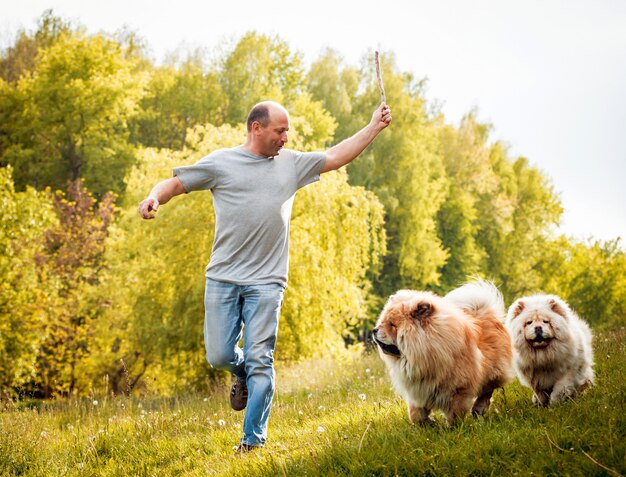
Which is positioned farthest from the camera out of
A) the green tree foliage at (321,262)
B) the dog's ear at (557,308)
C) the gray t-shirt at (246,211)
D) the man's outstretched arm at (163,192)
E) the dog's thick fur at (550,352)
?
the green tree foliage at (321,262)

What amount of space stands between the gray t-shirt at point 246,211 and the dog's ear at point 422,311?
1.04m

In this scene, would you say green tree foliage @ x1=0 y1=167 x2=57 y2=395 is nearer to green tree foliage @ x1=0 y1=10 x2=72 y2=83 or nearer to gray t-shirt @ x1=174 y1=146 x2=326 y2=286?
green tree foliage @ x1=0 y1=10 x2=72 y2=83

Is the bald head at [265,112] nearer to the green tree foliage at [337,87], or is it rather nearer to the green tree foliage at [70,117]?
the green tree foliage at [70,117]

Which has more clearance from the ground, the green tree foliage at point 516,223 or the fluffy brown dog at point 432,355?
the green tree foliage at point 516,223

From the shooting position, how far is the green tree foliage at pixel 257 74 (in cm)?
3100

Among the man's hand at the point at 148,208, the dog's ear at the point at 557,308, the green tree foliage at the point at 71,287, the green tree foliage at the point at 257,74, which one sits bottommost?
the green tree foliage at the point at 71,287

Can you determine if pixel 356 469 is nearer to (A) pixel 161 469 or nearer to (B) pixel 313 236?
(A) pixel 161 469

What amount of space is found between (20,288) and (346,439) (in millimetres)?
18250

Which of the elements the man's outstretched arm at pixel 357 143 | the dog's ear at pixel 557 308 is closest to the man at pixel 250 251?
the man's outstretched arm at pixel 357 143

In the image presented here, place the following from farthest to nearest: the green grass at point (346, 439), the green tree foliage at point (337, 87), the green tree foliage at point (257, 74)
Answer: the green tree foliage at point (337, 87), the green tree foliage at point (257, 74), the green grass at point (346, 439)

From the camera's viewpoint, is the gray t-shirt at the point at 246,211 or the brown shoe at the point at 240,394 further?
the brown shoe at the point at 240,394

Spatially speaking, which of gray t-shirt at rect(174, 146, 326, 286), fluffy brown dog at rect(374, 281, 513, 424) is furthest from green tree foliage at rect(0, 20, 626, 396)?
fluffy brown dog at rect(374, 281, 513, 424)

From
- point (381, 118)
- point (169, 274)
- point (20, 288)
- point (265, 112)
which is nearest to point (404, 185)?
point (169, 274)

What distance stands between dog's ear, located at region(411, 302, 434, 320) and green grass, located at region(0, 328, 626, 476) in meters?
0.78
